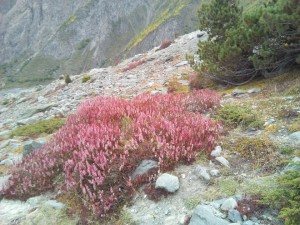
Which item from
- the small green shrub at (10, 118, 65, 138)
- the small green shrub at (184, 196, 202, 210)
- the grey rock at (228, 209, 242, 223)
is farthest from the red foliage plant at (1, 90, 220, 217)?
the small green shrub at (10, 118, 65, 138)

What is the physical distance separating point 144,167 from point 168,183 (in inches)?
22.6

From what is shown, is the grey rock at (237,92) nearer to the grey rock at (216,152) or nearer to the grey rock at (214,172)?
the grey rock at (216,152)

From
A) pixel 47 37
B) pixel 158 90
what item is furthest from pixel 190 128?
pixel 47 37

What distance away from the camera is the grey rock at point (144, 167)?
487 cm

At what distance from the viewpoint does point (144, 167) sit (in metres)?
4.94

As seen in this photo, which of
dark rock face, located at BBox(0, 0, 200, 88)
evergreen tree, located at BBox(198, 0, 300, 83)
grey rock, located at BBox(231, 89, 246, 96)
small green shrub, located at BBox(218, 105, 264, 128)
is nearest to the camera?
small green shrub, located at BBox(218, 105, 264, 128)

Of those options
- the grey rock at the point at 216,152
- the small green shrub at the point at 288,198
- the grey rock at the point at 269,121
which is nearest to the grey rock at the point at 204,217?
the small green shrub at the point at 288,198

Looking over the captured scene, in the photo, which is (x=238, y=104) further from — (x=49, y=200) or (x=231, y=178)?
(x=49, y=200)

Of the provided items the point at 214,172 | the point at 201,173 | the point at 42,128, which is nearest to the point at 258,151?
the point at 214,172

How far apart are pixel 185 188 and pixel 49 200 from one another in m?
2.27

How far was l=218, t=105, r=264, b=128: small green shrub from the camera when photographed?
6.16 m

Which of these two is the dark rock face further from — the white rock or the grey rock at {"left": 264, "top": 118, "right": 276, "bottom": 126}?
the white rock

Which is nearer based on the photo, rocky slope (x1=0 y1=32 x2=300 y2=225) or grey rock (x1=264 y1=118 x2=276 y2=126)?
rocky slope (x1=0 y1=32 x2=300 y2=225)

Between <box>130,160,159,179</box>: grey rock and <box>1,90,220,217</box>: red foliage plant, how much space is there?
0.09 m
